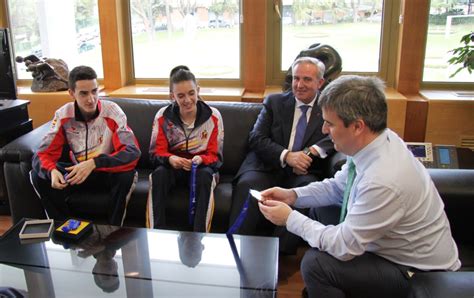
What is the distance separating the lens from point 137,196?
2.47 meters

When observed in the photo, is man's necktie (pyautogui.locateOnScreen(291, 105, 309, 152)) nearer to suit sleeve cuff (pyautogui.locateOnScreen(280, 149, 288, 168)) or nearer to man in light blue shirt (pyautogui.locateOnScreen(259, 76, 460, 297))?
suit sleeve cuff (pyautogui.locateOnScreen(280, 149, 288, 168))

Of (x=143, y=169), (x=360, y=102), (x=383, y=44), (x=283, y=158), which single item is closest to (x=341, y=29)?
(x=383, y=44)

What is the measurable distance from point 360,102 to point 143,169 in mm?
1764

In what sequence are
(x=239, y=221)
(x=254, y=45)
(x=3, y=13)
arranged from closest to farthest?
(x=239, y=221) < (x=254, y=45) < (x=3, y=13)

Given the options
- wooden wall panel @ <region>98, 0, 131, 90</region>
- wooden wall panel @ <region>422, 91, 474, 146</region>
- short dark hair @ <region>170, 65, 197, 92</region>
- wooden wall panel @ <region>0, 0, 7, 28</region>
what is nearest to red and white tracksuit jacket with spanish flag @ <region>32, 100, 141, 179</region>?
short dark hair @ <region>170, 65, 197, 92</region>

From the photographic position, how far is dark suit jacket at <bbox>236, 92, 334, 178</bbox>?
8.25 feet

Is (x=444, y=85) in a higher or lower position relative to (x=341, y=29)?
lower

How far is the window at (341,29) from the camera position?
344 cm

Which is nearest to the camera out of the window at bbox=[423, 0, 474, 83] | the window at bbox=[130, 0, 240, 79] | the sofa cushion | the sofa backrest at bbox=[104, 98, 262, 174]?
the sofa cushion

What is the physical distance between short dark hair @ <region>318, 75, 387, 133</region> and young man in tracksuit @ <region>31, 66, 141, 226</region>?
1.38 metres

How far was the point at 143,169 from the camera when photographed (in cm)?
285

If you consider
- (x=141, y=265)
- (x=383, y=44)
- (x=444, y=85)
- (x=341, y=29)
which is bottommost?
(x=141, y=265)

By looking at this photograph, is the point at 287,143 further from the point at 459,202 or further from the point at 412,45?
the point at 412,45

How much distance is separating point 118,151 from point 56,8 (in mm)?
2038
